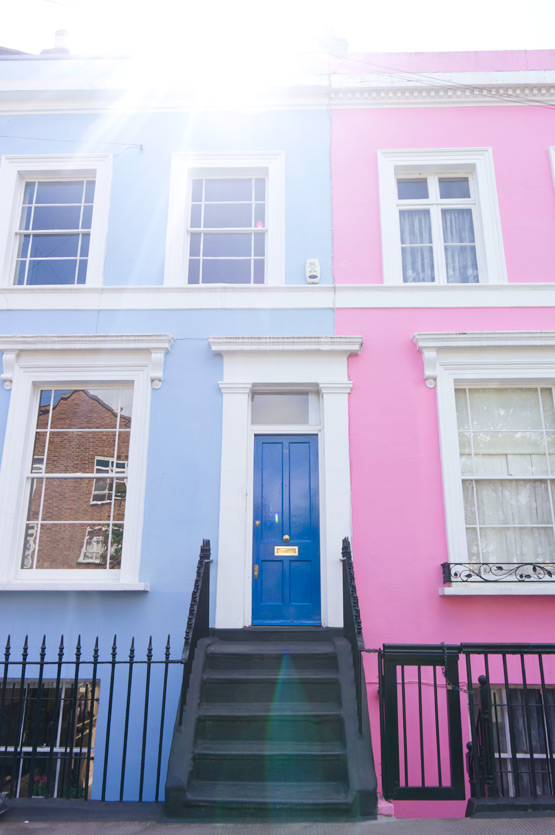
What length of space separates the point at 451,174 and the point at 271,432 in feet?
13.7

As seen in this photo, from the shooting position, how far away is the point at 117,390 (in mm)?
7555

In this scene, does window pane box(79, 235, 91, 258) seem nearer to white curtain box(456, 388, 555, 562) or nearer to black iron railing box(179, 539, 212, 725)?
black iron railing box(179, 539, 212, 725)

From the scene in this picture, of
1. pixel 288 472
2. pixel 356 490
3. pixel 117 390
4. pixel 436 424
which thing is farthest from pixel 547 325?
pixel 117 390

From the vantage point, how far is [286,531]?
23.3ft

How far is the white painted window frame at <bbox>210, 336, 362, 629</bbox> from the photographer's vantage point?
6.73m

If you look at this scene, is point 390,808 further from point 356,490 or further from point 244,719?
point 356,490

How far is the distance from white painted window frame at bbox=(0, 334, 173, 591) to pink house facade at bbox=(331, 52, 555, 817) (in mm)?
2390

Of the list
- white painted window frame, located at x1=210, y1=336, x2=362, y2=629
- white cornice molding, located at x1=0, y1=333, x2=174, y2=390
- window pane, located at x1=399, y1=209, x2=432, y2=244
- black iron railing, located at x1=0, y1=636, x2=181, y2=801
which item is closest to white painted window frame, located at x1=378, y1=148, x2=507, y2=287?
window pane, located at x1=399, y1=209, x2=432, y2=244

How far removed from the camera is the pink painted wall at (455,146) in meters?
7.75

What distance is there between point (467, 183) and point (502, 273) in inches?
57.7

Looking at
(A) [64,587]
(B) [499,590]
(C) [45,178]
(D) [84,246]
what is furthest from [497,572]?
(C) [45,178]

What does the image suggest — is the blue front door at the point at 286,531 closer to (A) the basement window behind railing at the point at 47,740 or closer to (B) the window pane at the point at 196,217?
(A) the basement window behind railing at the point at 47,740

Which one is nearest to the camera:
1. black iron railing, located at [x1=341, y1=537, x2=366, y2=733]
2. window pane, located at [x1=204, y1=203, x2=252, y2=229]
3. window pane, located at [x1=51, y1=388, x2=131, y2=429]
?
black iron railing, located at [x1=341, y1=537, x2=366, y2=733]

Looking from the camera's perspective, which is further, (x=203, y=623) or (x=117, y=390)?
(x=117, y=390)
